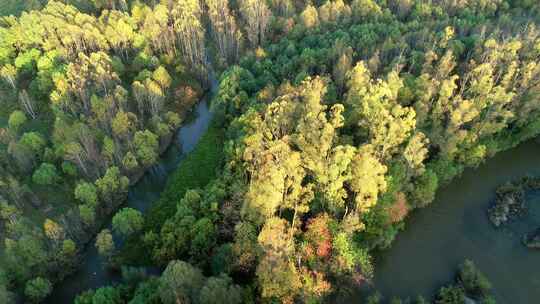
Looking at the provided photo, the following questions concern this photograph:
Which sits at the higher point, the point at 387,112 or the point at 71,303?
the point at 387,112

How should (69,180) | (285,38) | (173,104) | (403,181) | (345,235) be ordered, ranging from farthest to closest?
(285,38)
(173,104)
(69,180)
(403,181)
(345,235)

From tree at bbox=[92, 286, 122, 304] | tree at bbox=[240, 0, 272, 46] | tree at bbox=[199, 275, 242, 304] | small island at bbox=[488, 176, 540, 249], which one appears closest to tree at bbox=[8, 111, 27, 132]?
tree at bbox=[92, 286, 122, 304]

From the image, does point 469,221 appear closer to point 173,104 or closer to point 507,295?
point 507,295

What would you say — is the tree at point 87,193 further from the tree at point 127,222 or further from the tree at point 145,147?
the tree at point 145,147

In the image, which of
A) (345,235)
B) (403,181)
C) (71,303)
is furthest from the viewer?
(403,181)

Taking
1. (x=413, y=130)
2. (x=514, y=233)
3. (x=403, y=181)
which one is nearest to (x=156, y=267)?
(x=403, y=181)

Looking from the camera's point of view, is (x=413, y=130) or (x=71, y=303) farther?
(x=413, y=130)

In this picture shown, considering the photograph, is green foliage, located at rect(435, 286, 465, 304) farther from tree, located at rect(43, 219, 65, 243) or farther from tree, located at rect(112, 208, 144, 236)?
tree, located at rect(43, 219, 65, 243)

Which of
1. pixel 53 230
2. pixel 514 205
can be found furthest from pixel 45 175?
pixel 514 205
